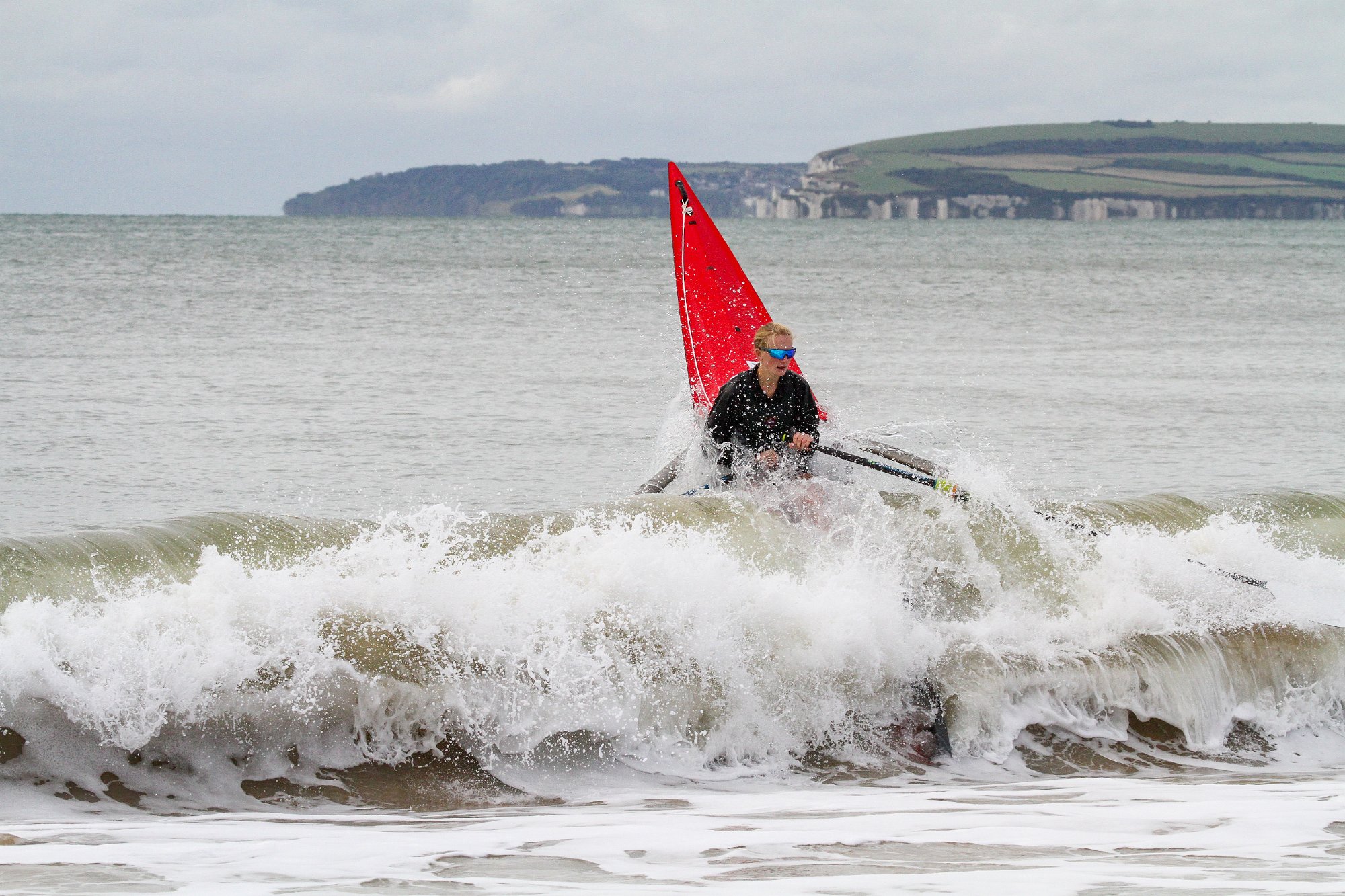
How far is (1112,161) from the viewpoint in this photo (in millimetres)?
142750

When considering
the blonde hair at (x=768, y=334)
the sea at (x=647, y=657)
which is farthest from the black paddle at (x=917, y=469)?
the blonde hair at (x=768, y=334)

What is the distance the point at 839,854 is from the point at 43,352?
16810 mm

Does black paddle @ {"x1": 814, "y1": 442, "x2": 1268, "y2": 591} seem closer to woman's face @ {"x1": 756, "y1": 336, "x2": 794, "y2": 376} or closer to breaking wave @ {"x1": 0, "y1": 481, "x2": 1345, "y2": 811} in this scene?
breaking wave @ {"x1": 0, "y1": 481, "x2": 1345, "y2": 811}

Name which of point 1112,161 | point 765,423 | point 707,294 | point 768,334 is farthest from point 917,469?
point 1112,161

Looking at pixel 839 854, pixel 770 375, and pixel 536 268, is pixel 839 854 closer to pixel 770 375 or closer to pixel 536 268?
pixel 770 375

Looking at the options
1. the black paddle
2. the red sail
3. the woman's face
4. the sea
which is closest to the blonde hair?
the woman's face

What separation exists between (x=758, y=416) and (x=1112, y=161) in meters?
Answer: 146

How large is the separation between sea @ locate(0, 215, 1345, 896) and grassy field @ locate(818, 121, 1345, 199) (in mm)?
120856

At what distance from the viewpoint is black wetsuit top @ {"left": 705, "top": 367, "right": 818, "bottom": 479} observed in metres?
8.25

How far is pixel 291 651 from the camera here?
5.87 meters

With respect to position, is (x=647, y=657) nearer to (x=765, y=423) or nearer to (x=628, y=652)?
(x=628, y=652)

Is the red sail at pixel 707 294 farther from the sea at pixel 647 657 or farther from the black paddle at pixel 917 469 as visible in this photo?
the black paddle at pixel 917 469

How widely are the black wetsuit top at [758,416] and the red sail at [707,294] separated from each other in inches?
137

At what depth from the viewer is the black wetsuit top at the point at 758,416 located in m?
8.25
